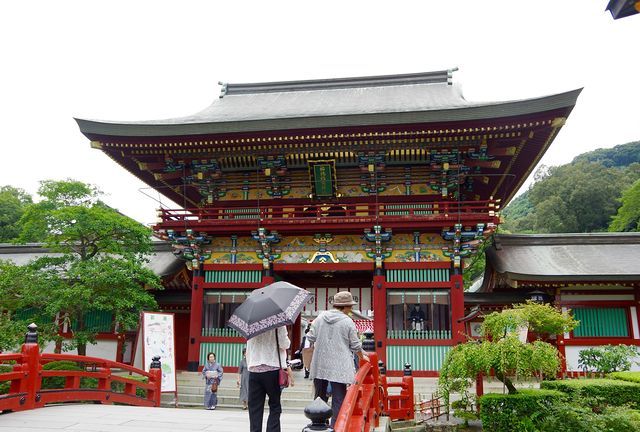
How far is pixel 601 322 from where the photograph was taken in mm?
15531

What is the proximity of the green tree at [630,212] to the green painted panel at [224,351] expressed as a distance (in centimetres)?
3856

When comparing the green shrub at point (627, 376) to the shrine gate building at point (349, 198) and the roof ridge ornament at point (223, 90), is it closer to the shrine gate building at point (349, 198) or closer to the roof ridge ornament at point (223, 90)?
the shrine gate building at point (349, 198)

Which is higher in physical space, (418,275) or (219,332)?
(418,275)

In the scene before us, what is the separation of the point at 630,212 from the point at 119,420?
4538cm

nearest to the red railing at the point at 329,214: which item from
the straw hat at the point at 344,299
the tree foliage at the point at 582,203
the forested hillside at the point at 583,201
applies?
the straw hat at the point at 344,299

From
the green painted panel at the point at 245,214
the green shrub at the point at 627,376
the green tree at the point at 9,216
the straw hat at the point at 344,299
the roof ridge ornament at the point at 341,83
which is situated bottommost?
the green shrub at the point at 627,376

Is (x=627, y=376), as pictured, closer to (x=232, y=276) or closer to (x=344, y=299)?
(x=344, y=299)

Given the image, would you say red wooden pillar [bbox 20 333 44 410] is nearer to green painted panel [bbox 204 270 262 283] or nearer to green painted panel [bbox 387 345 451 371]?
green painted panel [bbox 204 270 262 283]

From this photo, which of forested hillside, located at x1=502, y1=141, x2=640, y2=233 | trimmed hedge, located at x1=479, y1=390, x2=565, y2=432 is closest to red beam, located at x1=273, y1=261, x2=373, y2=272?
trimmed hedge, located at x1=479, y1=390, x2=565, y2=432

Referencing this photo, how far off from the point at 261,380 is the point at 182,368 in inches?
556

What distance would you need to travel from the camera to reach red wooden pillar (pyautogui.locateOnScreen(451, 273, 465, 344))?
48.4 ft

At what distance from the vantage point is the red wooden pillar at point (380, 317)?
14.9 m

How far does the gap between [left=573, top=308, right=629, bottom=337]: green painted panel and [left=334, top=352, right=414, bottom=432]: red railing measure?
23.5 ft

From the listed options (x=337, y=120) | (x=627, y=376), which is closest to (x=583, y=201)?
(x=627, y=376)
